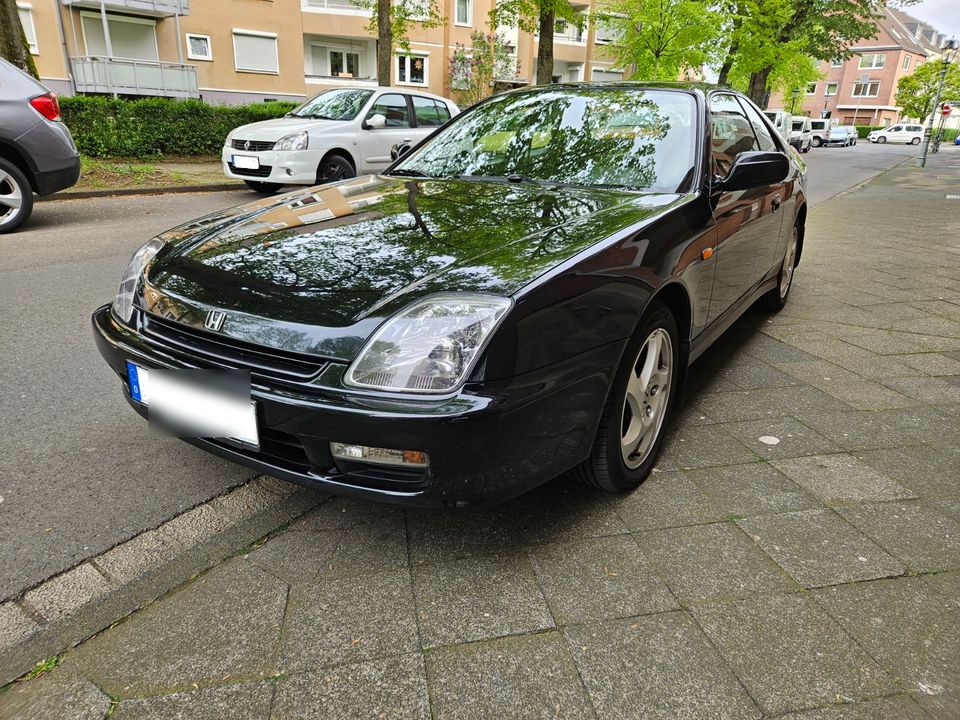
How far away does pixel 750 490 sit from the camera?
257cm

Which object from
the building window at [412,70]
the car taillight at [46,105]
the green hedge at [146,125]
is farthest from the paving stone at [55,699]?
the building window at [412,70]

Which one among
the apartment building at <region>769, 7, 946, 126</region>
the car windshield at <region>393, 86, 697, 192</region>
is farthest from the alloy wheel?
the apartment building at <region>769, 7, 946, 126</region>

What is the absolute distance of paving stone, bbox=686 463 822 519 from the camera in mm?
2447

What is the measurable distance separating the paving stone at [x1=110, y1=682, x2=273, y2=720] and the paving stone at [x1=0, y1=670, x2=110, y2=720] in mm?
66

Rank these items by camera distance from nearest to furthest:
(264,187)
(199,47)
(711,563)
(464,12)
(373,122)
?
(711,563) → (373,122) → (264,187) → (199,47) → (464,12)

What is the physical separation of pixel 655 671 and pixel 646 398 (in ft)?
3.46

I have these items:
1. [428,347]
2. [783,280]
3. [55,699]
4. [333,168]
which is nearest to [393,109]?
[333,168]

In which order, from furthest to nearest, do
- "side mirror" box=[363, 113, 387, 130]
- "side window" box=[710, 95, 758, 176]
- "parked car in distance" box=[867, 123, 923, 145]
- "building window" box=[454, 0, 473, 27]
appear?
"parked car in distance" box=[867, 123, 923, 145], "building window" box=[454, 0, 473, 27], "side mirror" box=[363, 113, 387, 130], "side window" box=[710, 95, 758, 176]

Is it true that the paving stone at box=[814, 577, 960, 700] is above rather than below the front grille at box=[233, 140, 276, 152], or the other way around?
below

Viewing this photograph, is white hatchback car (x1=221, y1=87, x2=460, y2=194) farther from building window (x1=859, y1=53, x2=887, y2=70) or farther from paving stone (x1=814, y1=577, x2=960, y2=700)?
building window (x1=859, y1=53, x2=887, y2=70)

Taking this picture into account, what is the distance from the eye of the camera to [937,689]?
1.68 meters

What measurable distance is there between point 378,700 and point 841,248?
7890mm

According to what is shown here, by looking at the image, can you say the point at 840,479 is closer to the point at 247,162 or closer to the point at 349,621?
the point at 349,621

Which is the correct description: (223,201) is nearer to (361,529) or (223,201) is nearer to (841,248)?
(841,248)
